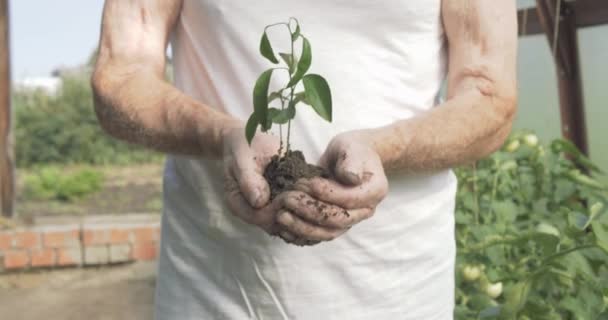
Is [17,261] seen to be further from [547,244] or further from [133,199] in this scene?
[547,244]

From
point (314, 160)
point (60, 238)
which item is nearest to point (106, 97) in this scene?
point (314, 160)

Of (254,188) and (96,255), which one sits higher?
(254,188)

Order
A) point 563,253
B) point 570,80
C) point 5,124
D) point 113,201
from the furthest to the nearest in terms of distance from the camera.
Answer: point 113,201 < point 5,124 < point 570,80 < point 563,253

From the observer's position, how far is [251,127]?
102 cm

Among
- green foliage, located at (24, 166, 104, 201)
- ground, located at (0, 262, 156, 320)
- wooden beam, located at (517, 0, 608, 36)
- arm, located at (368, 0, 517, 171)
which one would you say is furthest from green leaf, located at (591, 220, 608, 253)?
green foliage, located at (24, 166, 104, 201)

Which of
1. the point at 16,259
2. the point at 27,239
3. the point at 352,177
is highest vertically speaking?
the point at 352,177

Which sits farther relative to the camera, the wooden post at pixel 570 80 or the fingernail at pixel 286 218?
the wooden post at pixel 570 80

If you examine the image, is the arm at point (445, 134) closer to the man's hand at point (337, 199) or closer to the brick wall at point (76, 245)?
the man's hand at point (337, 199)

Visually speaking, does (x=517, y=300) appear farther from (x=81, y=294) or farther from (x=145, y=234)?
(x=145, y=234)

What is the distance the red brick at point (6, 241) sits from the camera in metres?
5.25

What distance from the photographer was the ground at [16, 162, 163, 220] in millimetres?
6488

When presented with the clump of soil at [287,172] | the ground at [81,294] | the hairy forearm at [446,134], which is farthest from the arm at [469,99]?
the ground at [81,294]

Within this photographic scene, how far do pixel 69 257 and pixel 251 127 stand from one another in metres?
4.58

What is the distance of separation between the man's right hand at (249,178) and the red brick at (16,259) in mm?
4522
